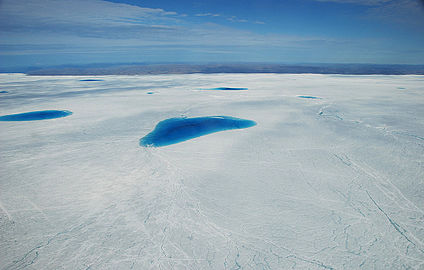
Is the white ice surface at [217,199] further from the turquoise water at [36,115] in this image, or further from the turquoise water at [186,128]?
the turquoise water at [36,115]

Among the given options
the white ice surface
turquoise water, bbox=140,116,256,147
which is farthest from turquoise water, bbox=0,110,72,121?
turquoise water, bbox=140,116,256,147

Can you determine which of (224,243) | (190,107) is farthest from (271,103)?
(224,243)

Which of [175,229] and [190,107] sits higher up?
[190,107]

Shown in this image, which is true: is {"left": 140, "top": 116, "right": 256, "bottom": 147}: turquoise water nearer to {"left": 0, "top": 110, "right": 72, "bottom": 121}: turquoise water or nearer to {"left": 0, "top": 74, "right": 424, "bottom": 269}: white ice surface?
{"left": 0, "top": 74, "right": 424, "bottom": 269}: white ice surface

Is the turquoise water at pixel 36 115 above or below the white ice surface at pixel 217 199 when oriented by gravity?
above

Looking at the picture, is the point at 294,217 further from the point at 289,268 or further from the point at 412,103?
the point at 412,103

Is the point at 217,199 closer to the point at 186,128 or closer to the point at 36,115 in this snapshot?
the point at 186,128

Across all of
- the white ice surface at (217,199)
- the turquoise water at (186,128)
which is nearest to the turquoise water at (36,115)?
the white ice surface at (217,199)
